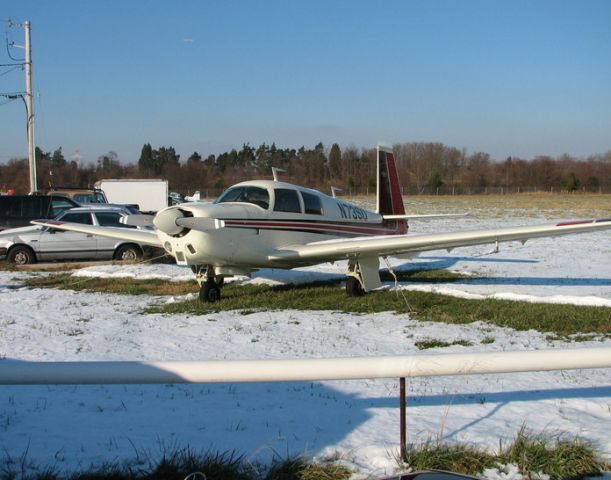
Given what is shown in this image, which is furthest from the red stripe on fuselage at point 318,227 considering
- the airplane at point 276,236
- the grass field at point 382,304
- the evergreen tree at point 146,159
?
the evergreen tree at point 146,159

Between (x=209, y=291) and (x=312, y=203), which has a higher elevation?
(x=312, y=203)

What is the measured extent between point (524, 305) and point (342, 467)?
7.30 m

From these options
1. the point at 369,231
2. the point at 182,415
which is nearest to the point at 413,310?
the point at 369,231

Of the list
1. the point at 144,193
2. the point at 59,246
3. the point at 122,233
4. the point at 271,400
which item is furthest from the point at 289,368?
the point at 144,193

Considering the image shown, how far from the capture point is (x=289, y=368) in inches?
146

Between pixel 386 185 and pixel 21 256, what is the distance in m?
10.3

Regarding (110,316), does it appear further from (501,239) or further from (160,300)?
(501,239)

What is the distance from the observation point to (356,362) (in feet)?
12.4

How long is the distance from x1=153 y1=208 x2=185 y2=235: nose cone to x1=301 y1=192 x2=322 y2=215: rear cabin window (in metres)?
2.77

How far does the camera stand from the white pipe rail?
11.9 ft

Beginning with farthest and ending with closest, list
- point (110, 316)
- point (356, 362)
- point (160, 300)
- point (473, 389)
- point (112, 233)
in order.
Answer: point (112, 233)
point (160, 300)
point (110, 316)
point (473, 389)
point (356, 362)

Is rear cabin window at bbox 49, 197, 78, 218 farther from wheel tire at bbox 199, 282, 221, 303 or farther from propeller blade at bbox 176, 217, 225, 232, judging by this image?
propeller blade at bbox 176, 217, 225, 232

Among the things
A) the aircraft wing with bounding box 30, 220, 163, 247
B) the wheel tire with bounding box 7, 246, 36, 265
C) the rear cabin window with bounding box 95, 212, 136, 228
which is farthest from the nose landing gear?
the wheel tire with bounding box 7, 246, 36, 265

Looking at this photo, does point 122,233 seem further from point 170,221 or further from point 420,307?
point 420,307
